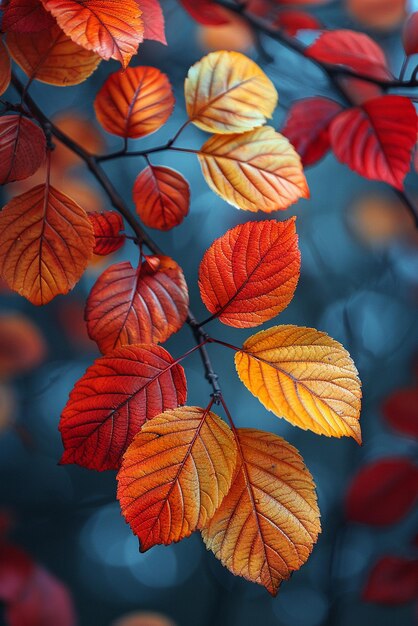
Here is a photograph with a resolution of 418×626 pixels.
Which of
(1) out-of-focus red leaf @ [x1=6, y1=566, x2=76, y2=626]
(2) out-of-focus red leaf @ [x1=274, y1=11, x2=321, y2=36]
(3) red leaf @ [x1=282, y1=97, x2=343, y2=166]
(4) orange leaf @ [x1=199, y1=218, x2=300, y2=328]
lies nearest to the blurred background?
(1) out-of-focus red leaf @ [x1=6, y1=566, x2=76, y2=626]

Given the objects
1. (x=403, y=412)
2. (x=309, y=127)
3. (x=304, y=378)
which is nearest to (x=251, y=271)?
(x=304, y=378)

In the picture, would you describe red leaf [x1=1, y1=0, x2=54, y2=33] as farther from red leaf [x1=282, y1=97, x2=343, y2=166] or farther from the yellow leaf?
red leaf [x1=282, y1=97, x2=343, y2=166]

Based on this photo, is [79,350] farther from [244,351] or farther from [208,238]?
[244,351]

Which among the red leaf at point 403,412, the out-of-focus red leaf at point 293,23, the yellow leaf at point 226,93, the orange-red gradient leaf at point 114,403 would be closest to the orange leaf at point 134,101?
the yellow leaf at point 226,93

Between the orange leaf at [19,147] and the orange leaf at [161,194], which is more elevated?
the orange leaf at [19,147]

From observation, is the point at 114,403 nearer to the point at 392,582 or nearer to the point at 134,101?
the point at 134,101

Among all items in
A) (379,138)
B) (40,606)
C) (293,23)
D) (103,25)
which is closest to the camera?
(103,25)

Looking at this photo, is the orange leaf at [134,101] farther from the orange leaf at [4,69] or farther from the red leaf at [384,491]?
the red leaf at [384,491]
